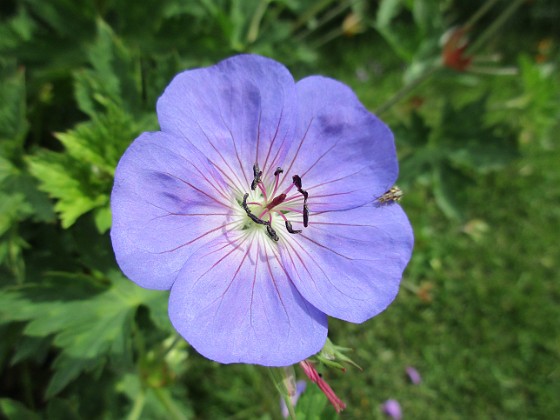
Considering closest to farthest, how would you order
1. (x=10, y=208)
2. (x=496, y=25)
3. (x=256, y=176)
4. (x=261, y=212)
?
(x=256, y=176), (x=261, y=212), (x=10, y=208), (x=496, y=25)

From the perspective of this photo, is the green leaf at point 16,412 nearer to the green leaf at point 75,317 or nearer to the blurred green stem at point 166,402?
the green leaf at point 75,317

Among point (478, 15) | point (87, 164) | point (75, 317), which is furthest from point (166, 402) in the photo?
point (478, 15)

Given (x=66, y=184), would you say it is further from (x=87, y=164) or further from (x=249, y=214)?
(x=249, y=214)

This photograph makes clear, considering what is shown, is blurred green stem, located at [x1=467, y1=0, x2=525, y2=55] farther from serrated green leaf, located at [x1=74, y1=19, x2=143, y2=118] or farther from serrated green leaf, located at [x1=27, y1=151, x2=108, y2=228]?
serrated green leaf, located at [x1=27, y1=151, x2=108, y2=228]

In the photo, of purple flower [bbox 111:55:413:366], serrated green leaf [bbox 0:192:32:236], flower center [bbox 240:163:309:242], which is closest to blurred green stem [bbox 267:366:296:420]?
purple flower [bbox 111:55:413:366]

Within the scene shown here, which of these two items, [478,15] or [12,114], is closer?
[12,114]

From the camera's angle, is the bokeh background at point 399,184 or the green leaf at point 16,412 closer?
the bokeh background at point 399,184

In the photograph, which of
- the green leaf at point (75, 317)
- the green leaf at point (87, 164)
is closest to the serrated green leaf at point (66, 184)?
the green leaf at point (87, 164)
